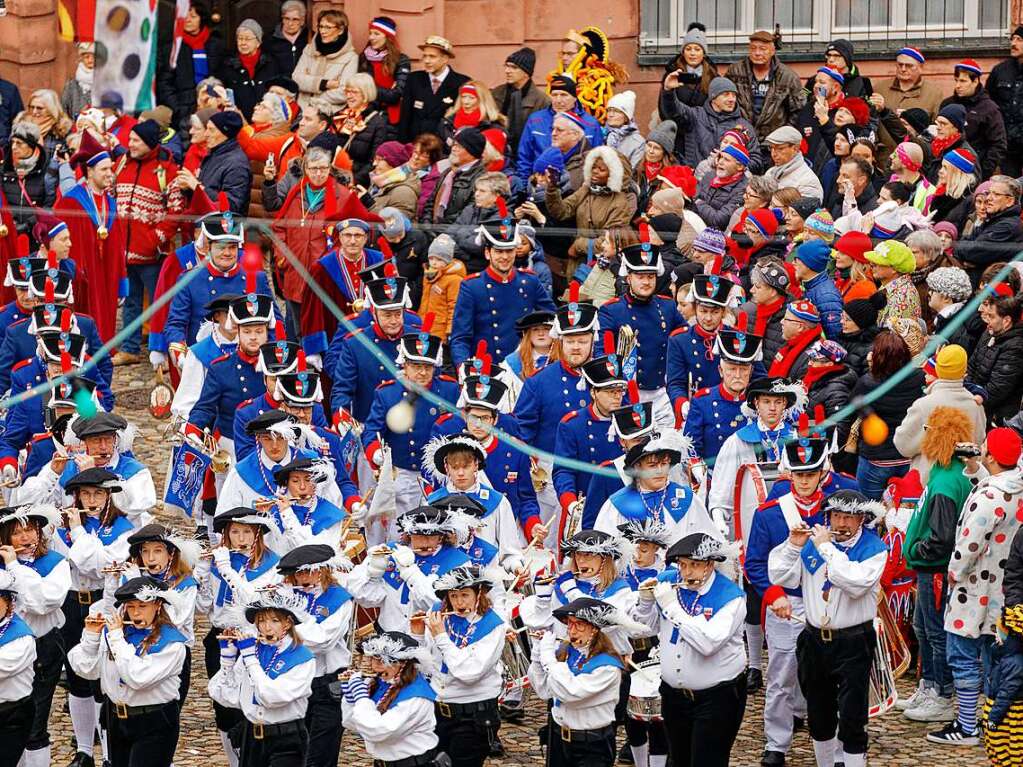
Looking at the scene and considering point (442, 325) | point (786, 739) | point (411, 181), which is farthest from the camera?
point (411, 181)

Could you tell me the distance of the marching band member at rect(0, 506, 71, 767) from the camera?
1242 centimetres

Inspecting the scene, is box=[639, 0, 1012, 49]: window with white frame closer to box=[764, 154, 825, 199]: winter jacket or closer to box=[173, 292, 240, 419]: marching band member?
box=[764, 154, 825, 199]: winter jacket

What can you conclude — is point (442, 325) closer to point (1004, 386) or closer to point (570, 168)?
point (570, 168)

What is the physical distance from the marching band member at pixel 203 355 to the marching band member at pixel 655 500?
3455 mm

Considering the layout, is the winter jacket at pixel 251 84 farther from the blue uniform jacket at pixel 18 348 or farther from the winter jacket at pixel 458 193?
the blue uniform jacket at pixel 18 348

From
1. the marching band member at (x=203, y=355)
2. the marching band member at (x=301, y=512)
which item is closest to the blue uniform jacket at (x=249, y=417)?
the marching band member at (x=203, y=355)

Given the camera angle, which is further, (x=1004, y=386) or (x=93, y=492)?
(x=1004, y=386)

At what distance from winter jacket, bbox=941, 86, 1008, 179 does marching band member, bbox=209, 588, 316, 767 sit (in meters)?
8.00

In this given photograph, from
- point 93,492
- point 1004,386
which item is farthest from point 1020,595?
point 93,492

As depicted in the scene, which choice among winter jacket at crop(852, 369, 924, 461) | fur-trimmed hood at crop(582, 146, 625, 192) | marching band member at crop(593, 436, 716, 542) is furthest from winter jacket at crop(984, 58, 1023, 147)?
marching band member at crop(593, 436, 716, 542)

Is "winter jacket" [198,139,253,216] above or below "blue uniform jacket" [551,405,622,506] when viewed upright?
above

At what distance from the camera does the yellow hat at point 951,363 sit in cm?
1358

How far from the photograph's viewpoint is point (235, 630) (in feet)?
38.8

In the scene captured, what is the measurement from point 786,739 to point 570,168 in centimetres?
627
